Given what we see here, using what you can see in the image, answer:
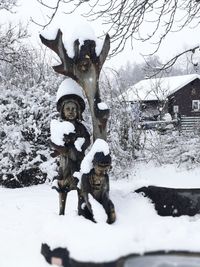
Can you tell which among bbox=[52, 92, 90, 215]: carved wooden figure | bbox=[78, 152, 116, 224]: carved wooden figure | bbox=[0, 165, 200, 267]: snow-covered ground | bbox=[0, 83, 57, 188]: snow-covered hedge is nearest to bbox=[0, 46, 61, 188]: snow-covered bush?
bbox=[0, 83, 57, 188]: snow-covered hedge

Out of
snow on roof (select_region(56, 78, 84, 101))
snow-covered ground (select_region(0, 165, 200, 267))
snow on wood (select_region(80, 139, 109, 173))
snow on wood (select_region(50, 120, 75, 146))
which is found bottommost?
snow-covered ground (select_region(0, 165, 200, 267))

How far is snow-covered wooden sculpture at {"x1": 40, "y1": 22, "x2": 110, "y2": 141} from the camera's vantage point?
14.0ft

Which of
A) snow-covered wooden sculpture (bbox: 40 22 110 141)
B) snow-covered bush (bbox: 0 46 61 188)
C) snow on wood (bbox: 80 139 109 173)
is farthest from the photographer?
snow-covered bush (bbox: 0 46 61 188)

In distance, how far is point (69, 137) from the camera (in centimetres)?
432

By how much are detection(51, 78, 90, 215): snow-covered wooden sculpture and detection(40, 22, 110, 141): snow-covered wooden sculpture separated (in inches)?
5.2

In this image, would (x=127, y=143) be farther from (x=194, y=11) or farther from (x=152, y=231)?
(x=152, y=231)

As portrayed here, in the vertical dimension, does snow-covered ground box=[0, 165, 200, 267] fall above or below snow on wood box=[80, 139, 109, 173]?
below

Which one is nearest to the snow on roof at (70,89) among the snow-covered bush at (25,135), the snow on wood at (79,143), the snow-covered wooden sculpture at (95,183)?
the snow on wood at (79,143)

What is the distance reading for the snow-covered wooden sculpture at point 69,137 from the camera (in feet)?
14.2

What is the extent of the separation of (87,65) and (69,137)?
693mm

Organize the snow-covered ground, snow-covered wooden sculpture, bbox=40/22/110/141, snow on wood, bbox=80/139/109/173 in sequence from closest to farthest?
1. the snow-covered ground
2. snow on wood, bbox=80/139/109/173
3. snow-covered wooden sculpture, bbox=40/22/110/141

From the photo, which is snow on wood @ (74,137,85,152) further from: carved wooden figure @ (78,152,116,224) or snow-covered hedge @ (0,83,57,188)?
snow-covered hedge @ (0,83,57,188)

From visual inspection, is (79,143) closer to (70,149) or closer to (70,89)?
(70,149)

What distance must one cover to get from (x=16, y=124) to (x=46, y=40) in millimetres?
6700
